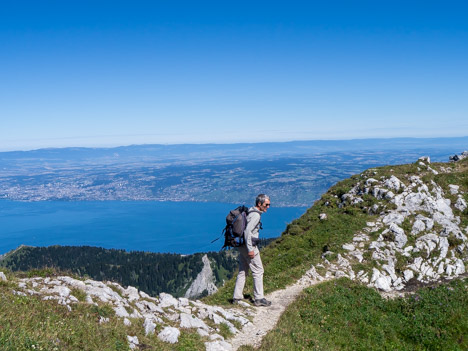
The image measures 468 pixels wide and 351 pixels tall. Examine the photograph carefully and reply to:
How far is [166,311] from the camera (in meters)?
12.0

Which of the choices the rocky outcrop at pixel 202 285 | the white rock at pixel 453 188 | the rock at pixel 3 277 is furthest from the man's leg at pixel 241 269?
the rocky outcrop at pixel 202 285

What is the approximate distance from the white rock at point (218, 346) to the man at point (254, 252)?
13.0 feet

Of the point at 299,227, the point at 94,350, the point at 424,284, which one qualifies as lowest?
the point at 424,284

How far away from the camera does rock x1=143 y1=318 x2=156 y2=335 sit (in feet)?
31.6

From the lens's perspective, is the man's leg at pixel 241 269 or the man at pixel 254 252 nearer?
the man at pixel 254 252

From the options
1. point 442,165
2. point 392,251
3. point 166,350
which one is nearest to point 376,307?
point 392,251

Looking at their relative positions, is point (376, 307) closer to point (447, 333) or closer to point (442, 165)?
point (447, 333)

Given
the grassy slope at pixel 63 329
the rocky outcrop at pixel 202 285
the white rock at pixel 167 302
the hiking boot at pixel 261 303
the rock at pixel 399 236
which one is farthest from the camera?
the rocky outcrop at pixel 202 285

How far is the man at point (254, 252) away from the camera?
13461 mm

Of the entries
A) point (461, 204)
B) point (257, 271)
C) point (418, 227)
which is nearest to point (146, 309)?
point (257, 271)

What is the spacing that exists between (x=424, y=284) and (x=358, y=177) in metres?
15.7

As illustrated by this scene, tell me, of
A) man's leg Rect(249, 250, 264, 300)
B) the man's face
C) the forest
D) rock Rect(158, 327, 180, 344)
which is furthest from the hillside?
the forest

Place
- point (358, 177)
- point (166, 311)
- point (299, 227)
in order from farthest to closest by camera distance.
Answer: point (358, 177) < point (299, 227) < point (166, 311)

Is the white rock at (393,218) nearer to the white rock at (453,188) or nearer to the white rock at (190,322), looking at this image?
the white rock at (453,188)
